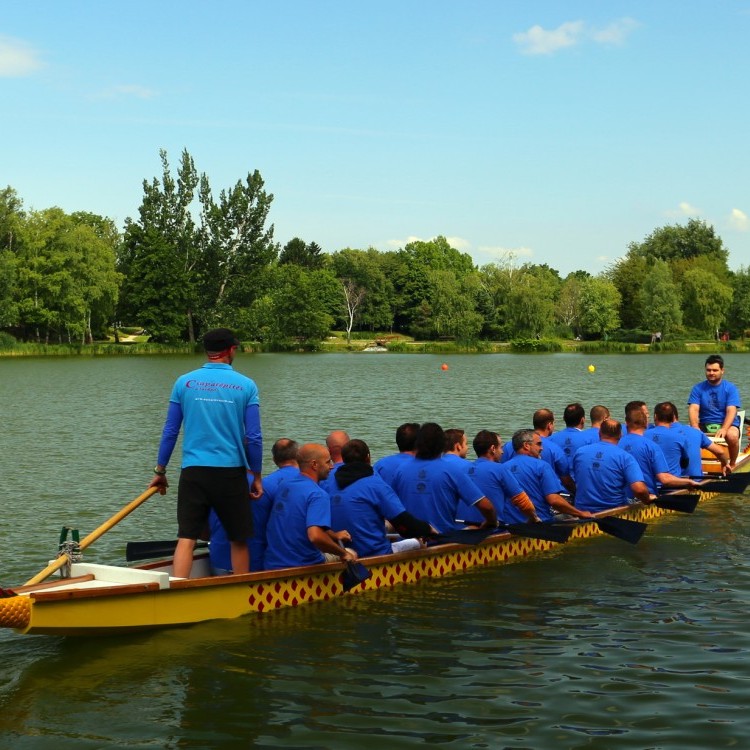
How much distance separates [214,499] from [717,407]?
9.86 meters

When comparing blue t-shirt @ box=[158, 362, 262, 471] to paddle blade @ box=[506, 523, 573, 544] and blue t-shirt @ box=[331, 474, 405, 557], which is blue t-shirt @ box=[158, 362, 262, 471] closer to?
blue t-shirt @ box=[331, 474, 405, 557]

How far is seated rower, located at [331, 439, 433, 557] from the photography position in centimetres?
900

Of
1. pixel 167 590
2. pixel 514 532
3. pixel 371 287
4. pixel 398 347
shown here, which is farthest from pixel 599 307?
pixel 167 590

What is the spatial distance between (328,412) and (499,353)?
57.6 metres

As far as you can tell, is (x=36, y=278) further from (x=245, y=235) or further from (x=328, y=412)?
(x=328, y=412)

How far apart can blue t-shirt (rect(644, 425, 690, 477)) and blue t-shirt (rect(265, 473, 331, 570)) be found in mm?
6264

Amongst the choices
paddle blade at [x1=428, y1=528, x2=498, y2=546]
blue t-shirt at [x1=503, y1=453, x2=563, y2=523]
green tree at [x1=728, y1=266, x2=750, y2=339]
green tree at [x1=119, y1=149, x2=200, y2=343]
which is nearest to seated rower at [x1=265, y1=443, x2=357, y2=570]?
paddle blade at [x1=428, y1=528, x2=498, y2=546]

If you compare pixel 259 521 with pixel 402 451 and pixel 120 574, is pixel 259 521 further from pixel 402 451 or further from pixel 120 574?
pixel 402 451

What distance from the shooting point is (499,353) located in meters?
87.4

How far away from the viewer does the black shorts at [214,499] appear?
8094 millimetres

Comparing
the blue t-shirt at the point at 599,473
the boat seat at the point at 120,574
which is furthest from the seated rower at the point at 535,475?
the boat seat at the point at 120,574

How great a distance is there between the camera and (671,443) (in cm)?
1339

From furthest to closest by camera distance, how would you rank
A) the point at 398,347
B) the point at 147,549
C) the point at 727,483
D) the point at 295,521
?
the point at 398,347
the point at 727,483
the point at 147,549
the point at 295,521

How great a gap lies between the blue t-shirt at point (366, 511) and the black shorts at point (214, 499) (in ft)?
3.70
